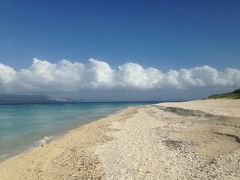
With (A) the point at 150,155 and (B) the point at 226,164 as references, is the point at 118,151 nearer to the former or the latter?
(A) the point at 150,155

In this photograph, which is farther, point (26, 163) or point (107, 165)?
point (26, 163)

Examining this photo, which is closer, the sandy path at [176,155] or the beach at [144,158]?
the sandy path at [176,155]

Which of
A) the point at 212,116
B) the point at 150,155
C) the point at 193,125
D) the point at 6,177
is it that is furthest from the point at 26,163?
the point at 212,116

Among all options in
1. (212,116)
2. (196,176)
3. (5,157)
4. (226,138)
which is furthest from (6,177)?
(212,116)

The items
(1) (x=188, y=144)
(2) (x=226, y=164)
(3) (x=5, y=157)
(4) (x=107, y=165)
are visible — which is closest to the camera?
(2) (x=226, y=164)

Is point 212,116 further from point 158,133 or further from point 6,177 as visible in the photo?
point 6,177

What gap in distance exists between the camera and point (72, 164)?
46.9 ft

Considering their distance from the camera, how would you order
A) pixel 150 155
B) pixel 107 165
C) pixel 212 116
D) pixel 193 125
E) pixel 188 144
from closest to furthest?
pixel 107 165
pixel 150 155
pixel 188 144
pixel 193 125
pixel 212 116

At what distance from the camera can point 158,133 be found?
20078 millimetres

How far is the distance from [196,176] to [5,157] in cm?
1293

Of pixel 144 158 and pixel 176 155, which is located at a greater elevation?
pixel 176 155

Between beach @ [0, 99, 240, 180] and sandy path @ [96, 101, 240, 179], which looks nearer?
sandy path @ [96, 101, 240, 179]

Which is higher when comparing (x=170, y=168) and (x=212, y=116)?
(x=212, y=116)

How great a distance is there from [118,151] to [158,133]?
5.17 meters
